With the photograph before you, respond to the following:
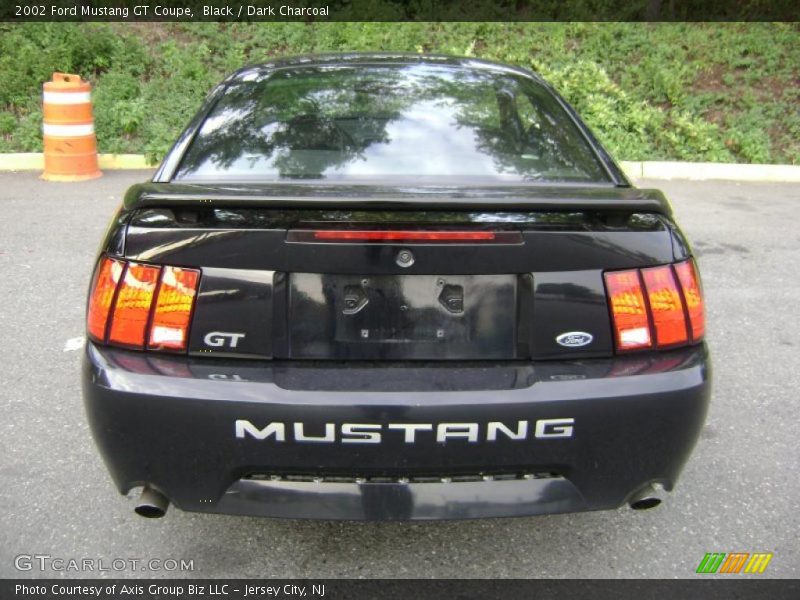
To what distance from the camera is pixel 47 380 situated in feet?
12.1

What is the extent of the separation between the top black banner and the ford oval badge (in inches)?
434

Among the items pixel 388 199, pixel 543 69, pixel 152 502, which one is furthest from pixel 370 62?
pixel 543 69

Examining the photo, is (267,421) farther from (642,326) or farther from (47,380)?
(47,380)

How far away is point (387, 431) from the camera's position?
1.97m

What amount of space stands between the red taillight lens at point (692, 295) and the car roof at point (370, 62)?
151cm

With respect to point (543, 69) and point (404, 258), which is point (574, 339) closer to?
point (404, 258)

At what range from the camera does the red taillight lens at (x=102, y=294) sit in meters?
2.11

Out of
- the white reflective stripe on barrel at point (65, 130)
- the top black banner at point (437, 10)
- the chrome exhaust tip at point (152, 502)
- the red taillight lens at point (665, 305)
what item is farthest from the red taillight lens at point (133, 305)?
the top black banner at point (437, 10)

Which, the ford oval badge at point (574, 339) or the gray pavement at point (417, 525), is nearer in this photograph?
the ford oval badge at point (574, 339)

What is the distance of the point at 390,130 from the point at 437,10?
34.4ft

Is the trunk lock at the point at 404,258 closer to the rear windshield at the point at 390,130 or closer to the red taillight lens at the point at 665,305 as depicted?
the rear windshield at the point at 390,130

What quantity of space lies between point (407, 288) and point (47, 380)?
2.48m

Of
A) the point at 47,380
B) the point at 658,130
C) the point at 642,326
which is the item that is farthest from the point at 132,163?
the point at 642,326

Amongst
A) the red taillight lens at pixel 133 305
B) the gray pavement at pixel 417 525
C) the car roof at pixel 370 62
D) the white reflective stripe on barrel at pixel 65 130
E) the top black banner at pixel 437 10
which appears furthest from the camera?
the top black banner at pixel 437 10
